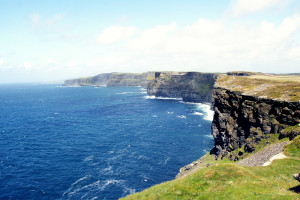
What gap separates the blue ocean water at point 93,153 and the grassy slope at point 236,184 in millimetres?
32960

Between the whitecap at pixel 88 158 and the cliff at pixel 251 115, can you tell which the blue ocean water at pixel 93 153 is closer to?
the whitecap at pixel 88 158

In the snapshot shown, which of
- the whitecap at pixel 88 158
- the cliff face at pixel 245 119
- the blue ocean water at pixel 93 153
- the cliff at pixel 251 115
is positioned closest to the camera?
the cliff at pixel 251 115

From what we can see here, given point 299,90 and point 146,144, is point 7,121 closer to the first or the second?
point 146,144

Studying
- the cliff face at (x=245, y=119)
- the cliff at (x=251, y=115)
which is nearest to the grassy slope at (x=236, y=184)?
the cliff at (x=251, y=115)

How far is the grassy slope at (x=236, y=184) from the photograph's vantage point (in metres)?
26.7

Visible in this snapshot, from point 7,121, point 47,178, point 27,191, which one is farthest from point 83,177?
point 7,121

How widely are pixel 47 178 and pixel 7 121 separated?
321 feet

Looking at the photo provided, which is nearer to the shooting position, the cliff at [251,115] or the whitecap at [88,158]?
the cliff at [251,115]

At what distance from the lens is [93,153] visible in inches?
3398

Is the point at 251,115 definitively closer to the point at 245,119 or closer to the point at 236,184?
the point at 245,119

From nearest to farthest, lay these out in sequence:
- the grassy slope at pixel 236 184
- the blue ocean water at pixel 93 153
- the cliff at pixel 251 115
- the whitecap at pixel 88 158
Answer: the grassy slope at pixel 236 184 < the cliff at pixel 251 115 < the blue ocean water at pixel 93 153 < the whitecap at pixel 88 158

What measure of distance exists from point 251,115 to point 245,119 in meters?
3.69

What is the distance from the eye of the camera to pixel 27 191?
60.2 m

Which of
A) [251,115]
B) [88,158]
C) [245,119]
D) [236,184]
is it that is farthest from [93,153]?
[236,184]
